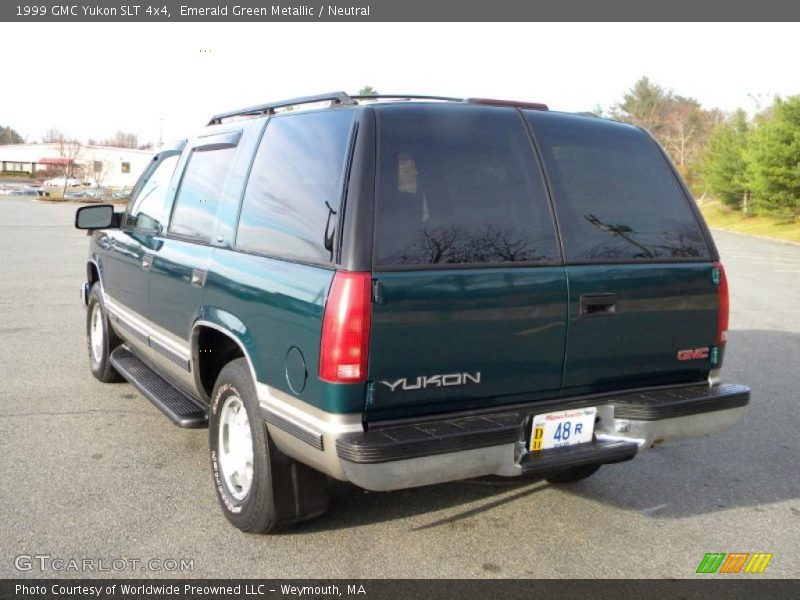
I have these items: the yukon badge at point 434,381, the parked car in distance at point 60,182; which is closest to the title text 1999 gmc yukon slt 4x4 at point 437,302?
the yukon badge at point 434,381

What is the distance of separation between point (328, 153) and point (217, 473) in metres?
1.77

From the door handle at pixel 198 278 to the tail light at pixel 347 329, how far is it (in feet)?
4.17

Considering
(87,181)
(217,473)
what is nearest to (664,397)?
(217,473)

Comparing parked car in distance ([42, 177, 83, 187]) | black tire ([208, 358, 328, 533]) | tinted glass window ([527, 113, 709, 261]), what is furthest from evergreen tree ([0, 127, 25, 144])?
tinted glass window ([527, 113, 709, 261])

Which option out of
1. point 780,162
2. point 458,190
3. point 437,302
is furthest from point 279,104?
point 780,162

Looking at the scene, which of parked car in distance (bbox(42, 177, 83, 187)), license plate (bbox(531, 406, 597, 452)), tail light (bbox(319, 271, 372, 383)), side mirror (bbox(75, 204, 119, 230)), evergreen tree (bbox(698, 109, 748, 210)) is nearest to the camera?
tail light (bbox(319, 271, 372, 383))

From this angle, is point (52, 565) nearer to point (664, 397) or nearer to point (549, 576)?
point (549, 576)

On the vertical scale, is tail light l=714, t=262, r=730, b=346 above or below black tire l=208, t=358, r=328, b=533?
above

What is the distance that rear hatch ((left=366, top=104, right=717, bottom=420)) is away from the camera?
10.6ft

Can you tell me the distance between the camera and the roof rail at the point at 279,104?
12.1ft

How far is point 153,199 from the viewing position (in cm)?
544

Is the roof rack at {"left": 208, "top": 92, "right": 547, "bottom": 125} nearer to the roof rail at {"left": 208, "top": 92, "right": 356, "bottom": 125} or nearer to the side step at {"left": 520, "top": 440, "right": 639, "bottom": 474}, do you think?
the roof rail at {"left": 208, "top": 92, "right": 356, "bottom": 125}

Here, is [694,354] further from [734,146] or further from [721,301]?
[734,146]

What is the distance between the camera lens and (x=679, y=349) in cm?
390
